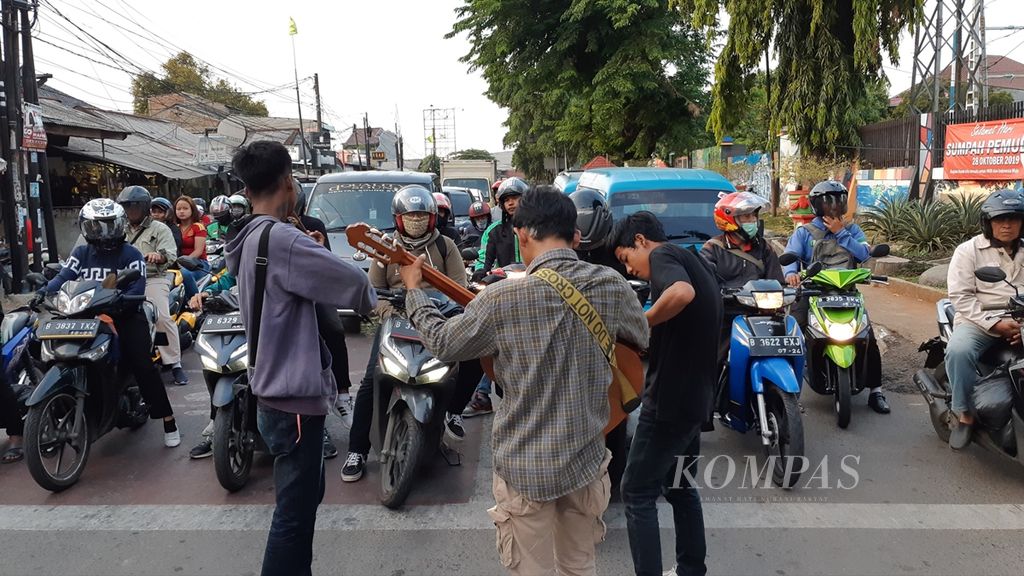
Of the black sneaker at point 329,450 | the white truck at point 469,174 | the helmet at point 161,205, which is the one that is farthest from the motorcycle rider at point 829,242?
the white truck at point 469,174

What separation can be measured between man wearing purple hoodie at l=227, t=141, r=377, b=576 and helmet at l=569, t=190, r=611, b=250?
4.23 ft

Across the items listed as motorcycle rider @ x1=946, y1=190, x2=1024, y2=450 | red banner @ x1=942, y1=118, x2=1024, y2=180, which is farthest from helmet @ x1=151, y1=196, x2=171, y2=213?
red banner @ x1=942, y1=118, x2=1024, y2=180

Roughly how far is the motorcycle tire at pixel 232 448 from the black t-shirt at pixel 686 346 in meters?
2.38

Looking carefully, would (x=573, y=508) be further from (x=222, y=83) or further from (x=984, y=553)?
(x=222, y=83)

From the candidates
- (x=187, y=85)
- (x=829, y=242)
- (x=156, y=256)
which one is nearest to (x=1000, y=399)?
(x=829, y=242)

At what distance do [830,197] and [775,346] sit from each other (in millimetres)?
1820

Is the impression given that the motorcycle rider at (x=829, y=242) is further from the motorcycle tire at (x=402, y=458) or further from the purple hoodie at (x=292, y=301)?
the purple hoodie at (x=292, y=301)

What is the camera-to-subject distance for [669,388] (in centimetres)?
277

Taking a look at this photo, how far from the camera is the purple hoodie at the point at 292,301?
7.99 ft

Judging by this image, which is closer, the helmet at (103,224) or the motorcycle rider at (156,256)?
the helmet at (103,224)

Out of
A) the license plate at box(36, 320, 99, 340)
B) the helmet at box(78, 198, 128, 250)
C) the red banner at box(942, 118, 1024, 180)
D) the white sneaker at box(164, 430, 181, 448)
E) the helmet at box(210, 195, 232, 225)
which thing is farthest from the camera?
the red banner at box(942, 118, 1024, 180)

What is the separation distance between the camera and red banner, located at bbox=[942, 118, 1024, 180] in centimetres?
1091

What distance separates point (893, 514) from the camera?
12.4 ft

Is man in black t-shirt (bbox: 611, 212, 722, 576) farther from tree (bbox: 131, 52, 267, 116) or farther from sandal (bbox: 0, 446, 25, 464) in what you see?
tree (bbox: 131, 52, 267, 116)
